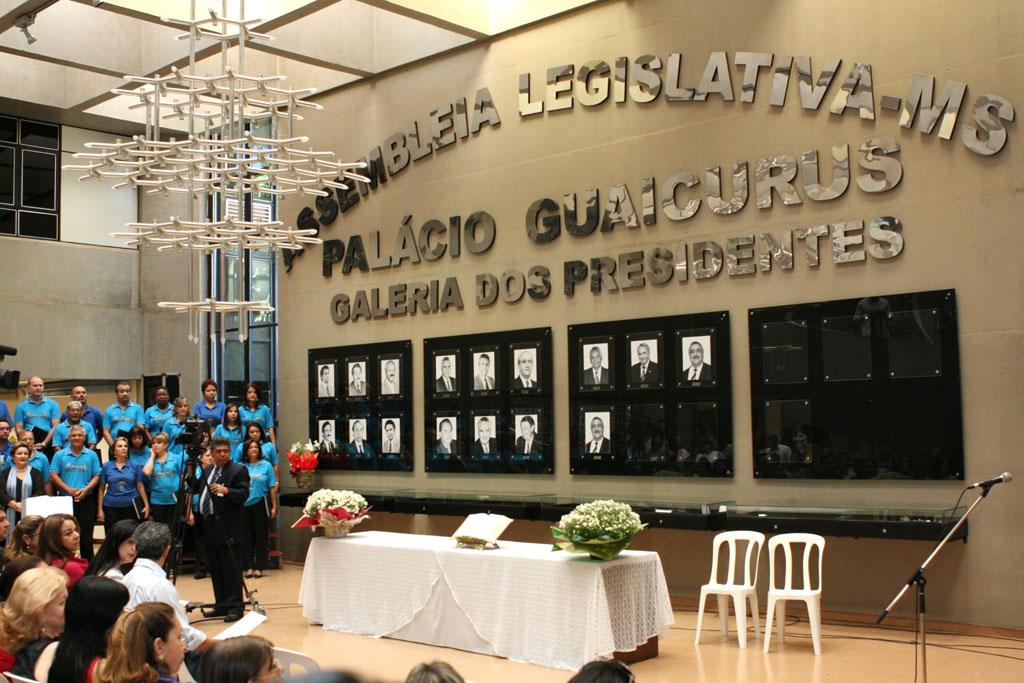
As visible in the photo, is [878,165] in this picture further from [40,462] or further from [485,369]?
[40,462]

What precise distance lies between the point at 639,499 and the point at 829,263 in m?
2.93

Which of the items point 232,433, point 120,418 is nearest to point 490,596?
point 232,433

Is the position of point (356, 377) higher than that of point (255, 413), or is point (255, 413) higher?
point (356, 377)

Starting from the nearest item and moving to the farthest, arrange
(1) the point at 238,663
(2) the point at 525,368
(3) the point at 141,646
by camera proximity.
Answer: (1) the point at 238,663, (3) the point at 141,646, (2) the point at 525,368

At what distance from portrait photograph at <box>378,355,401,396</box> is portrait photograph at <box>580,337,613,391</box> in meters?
2.75

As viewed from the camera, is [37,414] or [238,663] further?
[37,414]

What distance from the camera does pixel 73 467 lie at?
12.4 metres

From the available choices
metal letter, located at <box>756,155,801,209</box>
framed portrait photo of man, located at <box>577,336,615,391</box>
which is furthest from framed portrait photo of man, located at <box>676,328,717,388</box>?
metal letter, located at <box>756,155,801,209</box>

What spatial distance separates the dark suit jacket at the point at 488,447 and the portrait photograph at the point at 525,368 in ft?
2.09

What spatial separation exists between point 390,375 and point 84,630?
8.81 m

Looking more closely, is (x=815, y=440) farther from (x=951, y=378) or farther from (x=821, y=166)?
(x=821, y=166)

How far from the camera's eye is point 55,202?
1702 centimetres

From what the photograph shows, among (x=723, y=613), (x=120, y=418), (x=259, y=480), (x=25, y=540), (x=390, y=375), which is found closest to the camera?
(x=25, y=540)

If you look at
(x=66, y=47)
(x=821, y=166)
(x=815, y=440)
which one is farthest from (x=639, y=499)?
(x=66, y=47)
